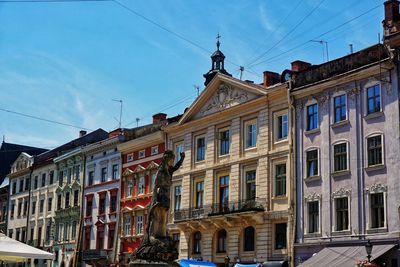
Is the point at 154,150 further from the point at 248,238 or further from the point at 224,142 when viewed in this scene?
the point at 248,238

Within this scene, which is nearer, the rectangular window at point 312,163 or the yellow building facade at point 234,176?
the rectangular window at point 312,163

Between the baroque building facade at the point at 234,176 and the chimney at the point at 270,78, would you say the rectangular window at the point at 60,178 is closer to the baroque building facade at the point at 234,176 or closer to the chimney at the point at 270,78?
the baroque building facade at the point at 234,176

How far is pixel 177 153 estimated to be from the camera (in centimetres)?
4475

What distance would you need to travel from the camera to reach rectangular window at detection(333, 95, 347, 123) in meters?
32.6

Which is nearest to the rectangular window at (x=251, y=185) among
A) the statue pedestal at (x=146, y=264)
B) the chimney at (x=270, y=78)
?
the chimney at (x=270, y=78)

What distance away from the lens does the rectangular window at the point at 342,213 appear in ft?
103

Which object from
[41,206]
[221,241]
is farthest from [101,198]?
[221,241]

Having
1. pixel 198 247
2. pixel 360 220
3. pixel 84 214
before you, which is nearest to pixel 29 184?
pixel 84 214

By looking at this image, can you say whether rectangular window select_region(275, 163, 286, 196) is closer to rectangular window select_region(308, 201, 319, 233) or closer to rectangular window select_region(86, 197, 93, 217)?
rectangular window select_region(308, 201, 319, 233)

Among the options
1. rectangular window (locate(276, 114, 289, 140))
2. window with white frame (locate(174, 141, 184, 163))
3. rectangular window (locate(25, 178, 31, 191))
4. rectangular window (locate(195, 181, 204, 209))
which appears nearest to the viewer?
rectangular window (locate(276, 114, 289, 140))

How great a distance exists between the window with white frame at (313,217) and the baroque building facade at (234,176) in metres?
1.10

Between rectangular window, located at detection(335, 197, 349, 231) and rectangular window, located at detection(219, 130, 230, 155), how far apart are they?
9727 mm

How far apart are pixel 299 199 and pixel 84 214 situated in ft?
81.2

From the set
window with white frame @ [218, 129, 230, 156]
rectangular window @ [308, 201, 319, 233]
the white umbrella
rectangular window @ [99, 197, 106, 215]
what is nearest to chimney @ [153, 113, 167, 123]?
rectangular window @ [99, 197, 106, 215]
